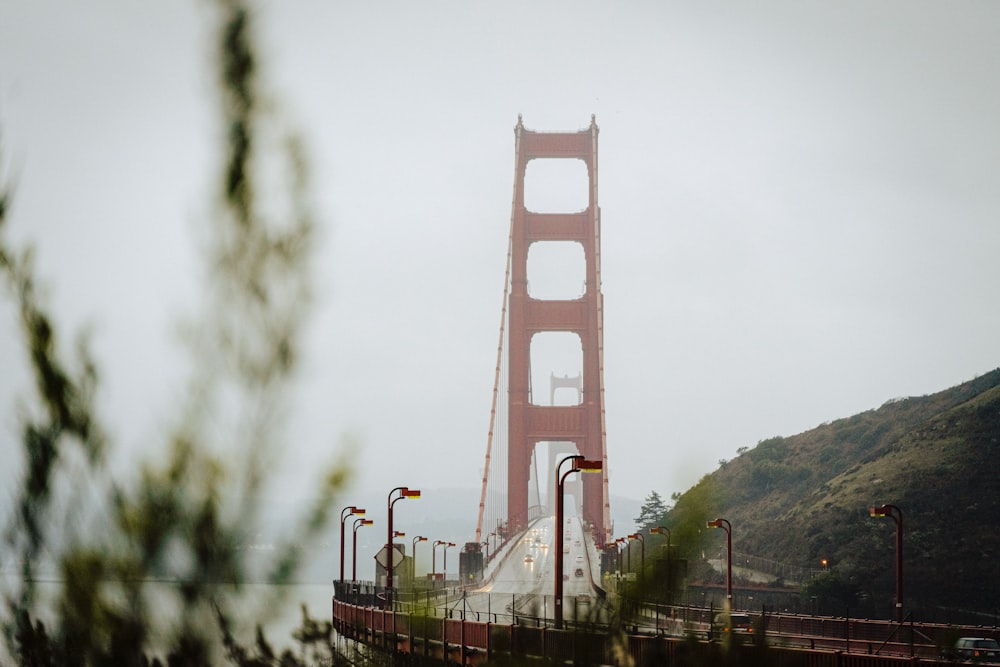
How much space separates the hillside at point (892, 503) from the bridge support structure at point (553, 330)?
510 inches

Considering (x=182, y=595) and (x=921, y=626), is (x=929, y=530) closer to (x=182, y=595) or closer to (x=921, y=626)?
(x=921, y=626)

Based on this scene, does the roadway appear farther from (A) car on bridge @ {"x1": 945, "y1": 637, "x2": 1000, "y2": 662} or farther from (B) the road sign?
(A) car on bridge @ {"x1": 945, "y1": 637, "x2": 1000, "y2": 662}

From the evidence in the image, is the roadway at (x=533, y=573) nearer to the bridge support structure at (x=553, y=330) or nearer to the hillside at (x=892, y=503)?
the bridge support structure at (x=553, y=330)

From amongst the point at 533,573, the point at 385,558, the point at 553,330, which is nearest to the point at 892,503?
the point at 533,573

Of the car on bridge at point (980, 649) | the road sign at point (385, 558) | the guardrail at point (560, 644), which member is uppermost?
the road sign at point (385, 558)

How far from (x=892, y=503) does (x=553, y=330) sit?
3176 centimetres

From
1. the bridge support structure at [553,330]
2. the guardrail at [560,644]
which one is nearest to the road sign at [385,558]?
the guardrail at [560,644]

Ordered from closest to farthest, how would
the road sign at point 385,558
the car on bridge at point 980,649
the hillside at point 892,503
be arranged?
1. the car on bridge at point 980,649
2. the road sign at point 385,558
3. the hillside at point 892,503

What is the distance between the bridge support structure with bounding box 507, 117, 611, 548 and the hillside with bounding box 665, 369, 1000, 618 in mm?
12966

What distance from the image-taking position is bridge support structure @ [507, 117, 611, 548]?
92.9 metres

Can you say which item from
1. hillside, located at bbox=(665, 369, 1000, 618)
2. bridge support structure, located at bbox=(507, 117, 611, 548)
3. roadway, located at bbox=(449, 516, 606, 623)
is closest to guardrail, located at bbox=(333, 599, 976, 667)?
roadway, located at bbox=(449, 516, 606, 623)

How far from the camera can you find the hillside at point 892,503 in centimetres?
6000

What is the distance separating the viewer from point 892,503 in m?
72.6

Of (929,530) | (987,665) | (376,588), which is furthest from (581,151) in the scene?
(987,665)
